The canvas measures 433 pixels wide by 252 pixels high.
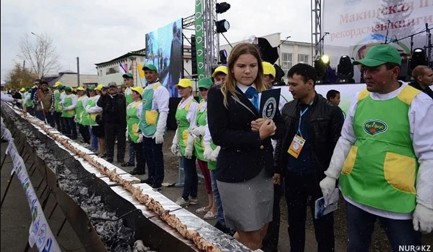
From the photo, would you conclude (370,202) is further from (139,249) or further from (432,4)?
(432,4)

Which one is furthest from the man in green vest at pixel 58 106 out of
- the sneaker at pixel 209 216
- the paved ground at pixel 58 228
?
the sneaker at pixel 209 216

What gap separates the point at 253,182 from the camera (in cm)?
213

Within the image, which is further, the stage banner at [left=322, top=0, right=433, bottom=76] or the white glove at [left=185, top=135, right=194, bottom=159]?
the stage banner at [left=322, top=0, right=433, bottom=76]

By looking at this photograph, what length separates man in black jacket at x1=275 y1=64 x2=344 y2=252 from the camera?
8.71 feet

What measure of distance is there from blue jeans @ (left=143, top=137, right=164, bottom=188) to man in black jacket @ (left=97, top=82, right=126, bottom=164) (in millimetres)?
2427

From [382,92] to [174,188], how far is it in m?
4.42

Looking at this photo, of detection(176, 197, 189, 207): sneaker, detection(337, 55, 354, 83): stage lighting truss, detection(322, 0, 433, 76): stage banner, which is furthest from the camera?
detection(337, 55, 354, 83): stage lighting truss

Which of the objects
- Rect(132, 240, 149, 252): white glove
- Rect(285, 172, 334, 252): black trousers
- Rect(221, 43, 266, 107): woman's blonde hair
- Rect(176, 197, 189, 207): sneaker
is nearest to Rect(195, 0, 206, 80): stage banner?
Rect(176, 197, 189, 207): sneaker

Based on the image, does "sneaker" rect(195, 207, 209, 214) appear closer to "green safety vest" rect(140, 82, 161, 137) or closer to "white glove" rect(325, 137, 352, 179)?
"green safety vest" rect(140, 82, 161, 137)

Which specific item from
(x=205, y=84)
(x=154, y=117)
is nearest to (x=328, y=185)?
(x=205, y=84)

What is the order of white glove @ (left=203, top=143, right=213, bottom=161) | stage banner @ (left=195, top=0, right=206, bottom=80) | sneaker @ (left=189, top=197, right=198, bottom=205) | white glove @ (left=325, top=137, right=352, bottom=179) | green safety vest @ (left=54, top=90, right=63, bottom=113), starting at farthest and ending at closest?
green safety vest @ (left=54, top=90, right=63, bottom=113) → stage banner @ (left=195, top=0, right=206, bottom=80) → sneaker @ (left=189, top=197, right=198, bottom=205) → white glove @ (left=203, top=143, right=213, bottom=161) → white glove @ (left=325, top=137, right=352, bottom=179)

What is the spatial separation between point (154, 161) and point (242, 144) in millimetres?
3708

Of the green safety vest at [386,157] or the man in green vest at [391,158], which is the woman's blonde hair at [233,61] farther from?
the green safety vest at [386,157]

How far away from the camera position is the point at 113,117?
7.88 meters
